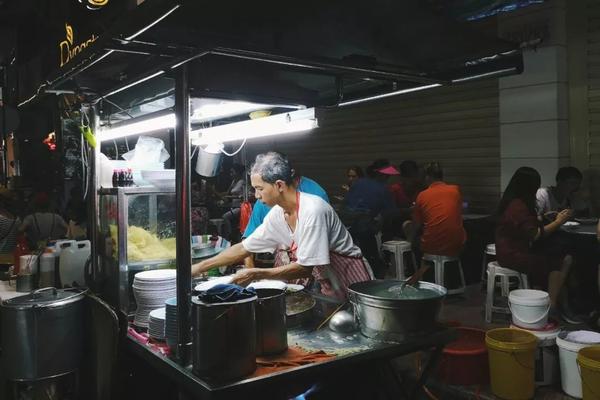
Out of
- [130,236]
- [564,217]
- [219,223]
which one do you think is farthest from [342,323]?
[219,223]

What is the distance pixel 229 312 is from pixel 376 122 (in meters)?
8.83

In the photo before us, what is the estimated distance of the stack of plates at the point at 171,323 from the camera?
2.53 m

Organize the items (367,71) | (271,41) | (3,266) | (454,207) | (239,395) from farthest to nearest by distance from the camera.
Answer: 1. (454,207)
2. (3,266)
3. (367,71)
4. (271,41)
5. (239,395)

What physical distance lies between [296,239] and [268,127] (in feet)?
2.72

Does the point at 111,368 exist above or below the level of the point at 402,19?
below

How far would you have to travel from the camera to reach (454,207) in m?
6.52

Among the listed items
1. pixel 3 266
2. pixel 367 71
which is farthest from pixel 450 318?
pixel 3 266

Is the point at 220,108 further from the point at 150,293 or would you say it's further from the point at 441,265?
the point at 441,265

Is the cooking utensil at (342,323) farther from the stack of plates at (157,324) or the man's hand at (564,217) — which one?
the man's hand at (564,217)

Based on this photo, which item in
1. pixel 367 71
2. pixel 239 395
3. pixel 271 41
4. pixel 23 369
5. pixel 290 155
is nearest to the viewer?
pixel 239 395

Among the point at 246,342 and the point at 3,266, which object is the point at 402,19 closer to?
the point at 246,342

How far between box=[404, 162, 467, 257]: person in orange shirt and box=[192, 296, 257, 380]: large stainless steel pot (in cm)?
480

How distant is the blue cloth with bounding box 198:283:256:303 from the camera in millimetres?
2230

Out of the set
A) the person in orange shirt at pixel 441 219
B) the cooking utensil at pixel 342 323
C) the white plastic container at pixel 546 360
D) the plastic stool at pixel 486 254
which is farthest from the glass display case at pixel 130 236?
the plastic stool at pixel 486 254
